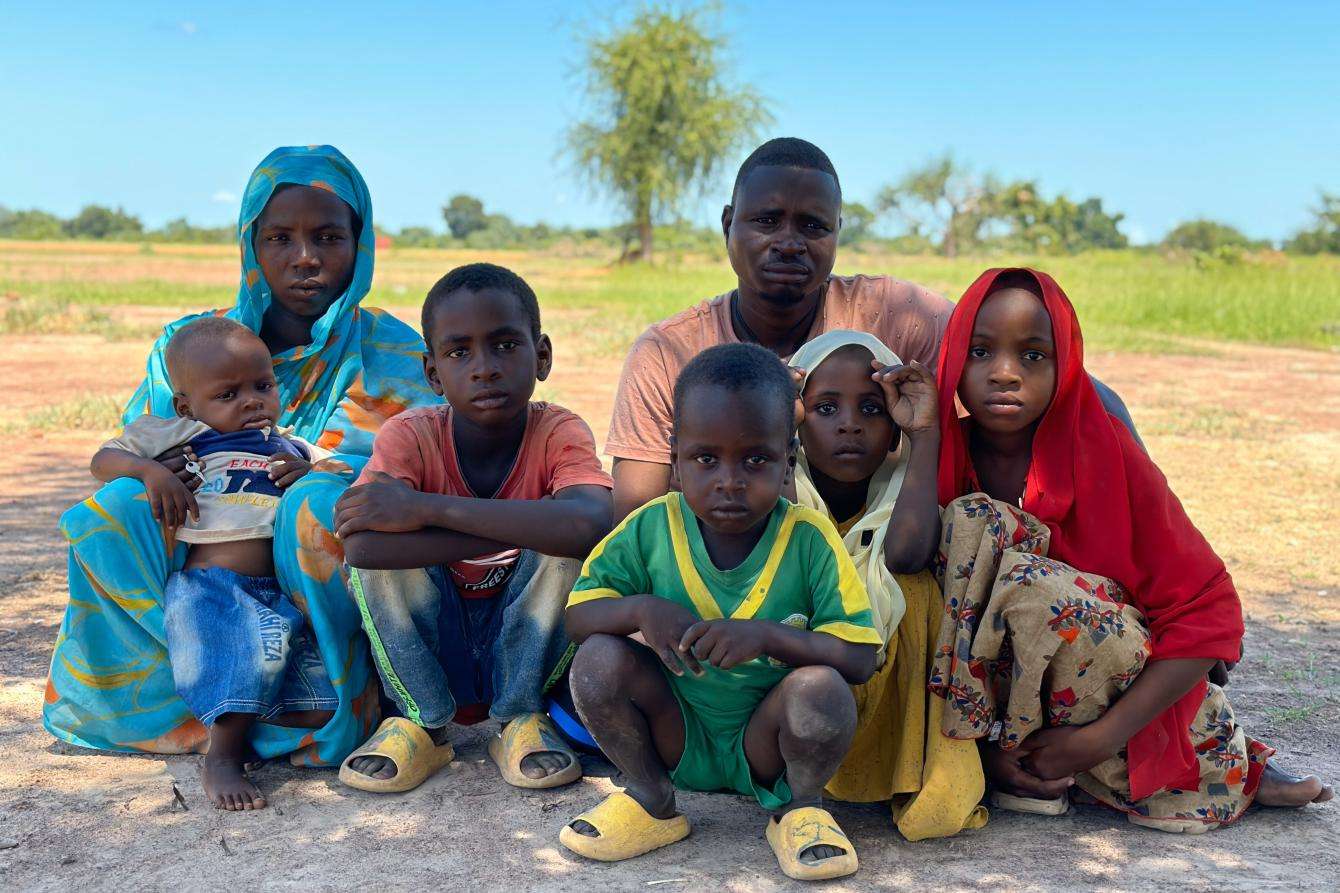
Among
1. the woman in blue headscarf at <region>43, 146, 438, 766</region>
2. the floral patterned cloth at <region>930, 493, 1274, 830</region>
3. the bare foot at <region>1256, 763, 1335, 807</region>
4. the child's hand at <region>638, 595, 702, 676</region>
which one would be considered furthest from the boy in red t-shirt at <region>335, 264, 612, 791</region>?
the bare foot at <region>1256, 763, 1335, 807</region>

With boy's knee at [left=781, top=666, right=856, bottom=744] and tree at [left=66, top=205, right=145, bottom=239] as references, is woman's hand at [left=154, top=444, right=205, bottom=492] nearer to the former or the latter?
boy's knee at [left=781, top=666, right=856, bottom=744]

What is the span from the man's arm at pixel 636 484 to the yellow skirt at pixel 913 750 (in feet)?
2.49

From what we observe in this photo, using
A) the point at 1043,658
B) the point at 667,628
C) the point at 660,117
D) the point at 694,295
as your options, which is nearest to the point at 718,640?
the point at 667,628

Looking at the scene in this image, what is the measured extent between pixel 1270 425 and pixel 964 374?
7.75m

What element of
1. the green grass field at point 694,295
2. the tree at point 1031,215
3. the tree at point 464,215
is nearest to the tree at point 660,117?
the green grass field at point 694,295

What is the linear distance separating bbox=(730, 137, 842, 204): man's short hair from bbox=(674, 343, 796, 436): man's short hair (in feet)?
2.81

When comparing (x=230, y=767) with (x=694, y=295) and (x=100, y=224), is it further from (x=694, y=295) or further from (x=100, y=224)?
(x=100, y=224)

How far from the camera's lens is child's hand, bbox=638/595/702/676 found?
2533 mm

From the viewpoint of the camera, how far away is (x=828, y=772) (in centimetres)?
262

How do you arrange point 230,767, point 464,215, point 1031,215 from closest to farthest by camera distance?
point 230,767, point 1031,215, point 464,215

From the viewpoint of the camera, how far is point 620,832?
267 cm

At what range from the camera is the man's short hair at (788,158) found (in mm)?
3338

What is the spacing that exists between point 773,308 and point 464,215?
3252 inches

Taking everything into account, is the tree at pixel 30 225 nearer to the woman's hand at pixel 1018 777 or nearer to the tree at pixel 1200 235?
the tree at pixel 1200 235
